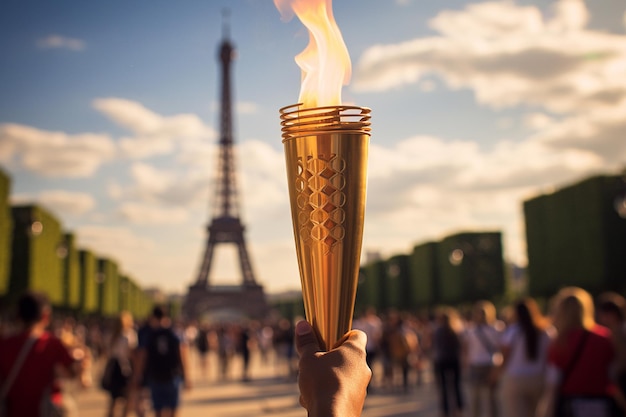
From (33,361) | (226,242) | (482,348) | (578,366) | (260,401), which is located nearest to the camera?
(33,361)

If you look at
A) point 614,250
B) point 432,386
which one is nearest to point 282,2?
point 432,386

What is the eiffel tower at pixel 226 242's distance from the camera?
62125 mm

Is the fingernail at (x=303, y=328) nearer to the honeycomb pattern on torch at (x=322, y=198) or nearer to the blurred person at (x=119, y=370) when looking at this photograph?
the honeycomb pattern on torch at (x=322, y=198)

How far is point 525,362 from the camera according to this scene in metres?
7.42

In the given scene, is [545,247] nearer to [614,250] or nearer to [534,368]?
[614,250]

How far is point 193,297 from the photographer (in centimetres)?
6306

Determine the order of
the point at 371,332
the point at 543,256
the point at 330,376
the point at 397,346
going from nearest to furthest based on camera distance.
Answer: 1. the point at 330,376
2. the point at 371,332
3. the point at 397,346
4. the point at 543,256

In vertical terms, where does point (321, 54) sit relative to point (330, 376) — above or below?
above

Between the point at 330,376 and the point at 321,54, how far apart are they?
2.53ft

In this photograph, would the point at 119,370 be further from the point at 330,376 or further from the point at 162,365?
the point at 330,376

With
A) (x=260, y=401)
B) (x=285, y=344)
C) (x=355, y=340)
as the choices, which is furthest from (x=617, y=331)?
(x=285, y=344)

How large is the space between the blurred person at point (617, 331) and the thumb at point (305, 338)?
479 centimetres

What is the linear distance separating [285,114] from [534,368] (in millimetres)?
6271

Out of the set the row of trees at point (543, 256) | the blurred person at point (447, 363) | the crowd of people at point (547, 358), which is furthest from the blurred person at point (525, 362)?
the row of trees at point (543, 256)
